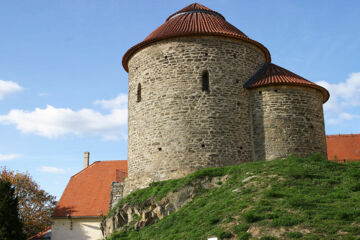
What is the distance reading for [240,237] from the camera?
9.48 meters

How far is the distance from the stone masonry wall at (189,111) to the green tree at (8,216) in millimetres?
6834

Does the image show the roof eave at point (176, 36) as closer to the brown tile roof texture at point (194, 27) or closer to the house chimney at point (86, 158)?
the brown tile roof texture at point (194, 27)

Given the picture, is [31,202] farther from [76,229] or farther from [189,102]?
[189,102]

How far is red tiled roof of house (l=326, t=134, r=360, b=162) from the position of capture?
24781 mm

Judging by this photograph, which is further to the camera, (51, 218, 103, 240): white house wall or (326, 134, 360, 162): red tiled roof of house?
(51, 218, 103, 240): white house wall

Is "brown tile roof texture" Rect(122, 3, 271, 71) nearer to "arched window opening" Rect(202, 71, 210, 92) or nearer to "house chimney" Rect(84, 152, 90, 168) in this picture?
"arched window opening" Rect(202, 71, 210, 92)

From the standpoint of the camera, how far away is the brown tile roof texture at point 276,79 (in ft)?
56.6

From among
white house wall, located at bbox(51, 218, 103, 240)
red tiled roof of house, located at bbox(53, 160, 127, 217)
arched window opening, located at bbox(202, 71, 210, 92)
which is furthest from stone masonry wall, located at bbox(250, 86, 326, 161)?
white house wall, located at bbox(51, 218, 103, 240)

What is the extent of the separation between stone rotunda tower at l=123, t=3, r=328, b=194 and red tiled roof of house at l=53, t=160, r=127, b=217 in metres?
8.85

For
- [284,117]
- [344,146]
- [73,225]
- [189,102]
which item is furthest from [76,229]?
[344,146]

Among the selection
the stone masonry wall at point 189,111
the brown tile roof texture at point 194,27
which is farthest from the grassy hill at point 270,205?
the brown tile roof texture at point 194,27

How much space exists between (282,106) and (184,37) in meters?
5.37

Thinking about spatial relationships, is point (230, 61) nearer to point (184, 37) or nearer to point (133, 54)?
point (184, 37)

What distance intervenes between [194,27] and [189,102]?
371 centimetres
